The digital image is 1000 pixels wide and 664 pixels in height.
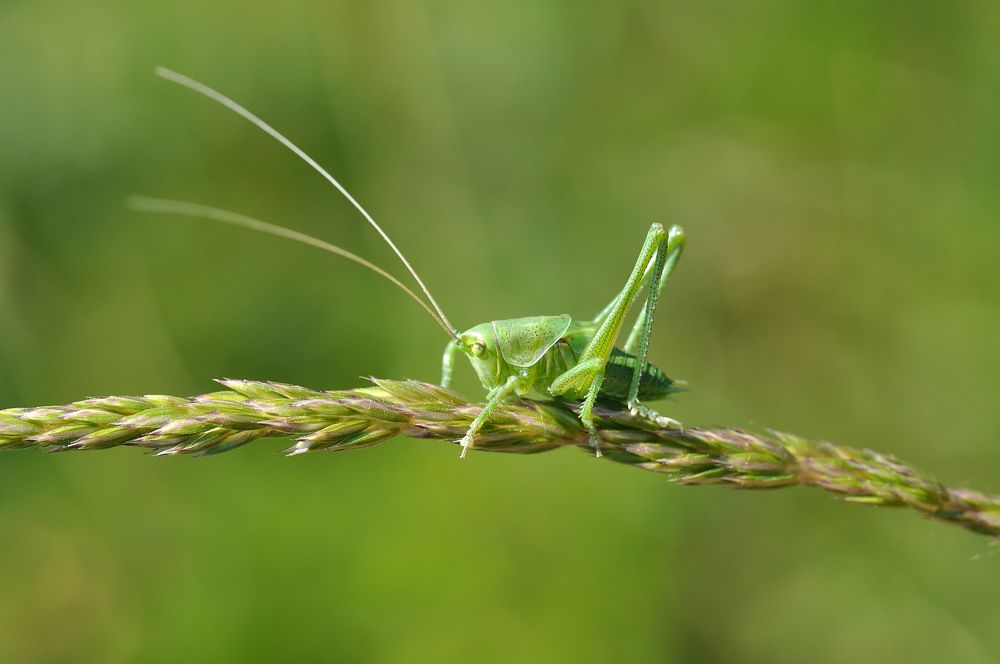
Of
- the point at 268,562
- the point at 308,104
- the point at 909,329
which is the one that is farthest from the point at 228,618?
the point at 909,329

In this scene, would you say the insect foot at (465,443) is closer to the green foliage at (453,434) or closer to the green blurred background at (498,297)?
the green foliage at (453,434)

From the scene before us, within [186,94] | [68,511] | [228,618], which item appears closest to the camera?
[228,618]

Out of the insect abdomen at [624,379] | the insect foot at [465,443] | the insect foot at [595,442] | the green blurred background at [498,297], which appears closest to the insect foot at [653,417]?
the insect abdomen at [624,379]

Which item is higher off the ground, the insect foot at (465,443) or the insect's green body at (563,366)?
the insect's green body at (563,366)

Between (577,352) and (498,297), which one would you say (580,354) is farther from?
(498,297)

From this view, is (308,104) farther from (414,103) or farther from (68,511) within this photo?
(68,511)

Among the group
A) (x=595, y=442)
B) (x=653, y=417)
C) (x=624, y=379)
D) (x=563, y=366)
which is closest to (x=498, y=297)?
(x=563, y=366)
